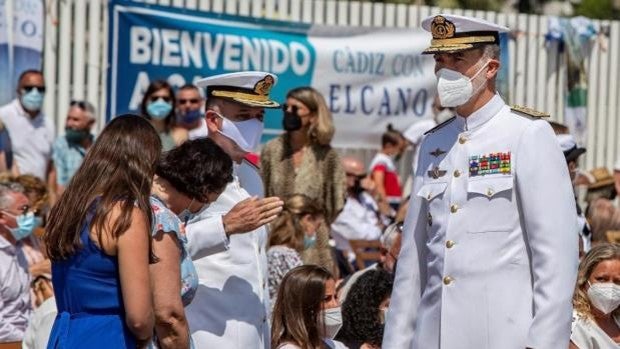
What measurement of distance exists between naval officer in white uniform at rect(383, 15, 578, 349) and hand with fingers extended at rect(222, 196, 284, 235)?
75 cm

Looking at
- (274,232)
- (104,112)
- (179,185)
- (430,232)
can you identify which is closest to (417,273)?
(430,232)

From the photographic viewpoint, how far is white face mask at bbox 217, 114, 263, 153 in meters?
6.68

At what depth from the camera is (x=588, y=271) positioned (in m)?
7.20

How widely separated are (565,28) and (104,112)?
511 centimetres

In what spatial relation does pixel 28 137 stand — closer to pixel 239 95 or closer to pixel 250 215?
pixel 239 95

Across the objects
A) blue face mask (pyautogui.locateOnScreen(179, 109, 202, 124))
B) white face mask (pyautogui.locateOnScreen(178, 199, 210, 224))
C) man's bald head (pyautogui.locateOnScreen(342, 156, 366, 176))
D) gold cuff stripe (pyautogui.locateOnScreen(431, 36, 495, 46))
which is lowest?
man's bald head (pyautogui.locateOnScreen(342, 156, 366, 176))

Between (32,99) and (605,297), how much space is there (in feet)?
19.6

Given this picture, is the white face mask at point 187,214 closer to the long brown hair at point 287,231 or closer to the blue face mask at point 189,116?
the long brown hair at point 287,231

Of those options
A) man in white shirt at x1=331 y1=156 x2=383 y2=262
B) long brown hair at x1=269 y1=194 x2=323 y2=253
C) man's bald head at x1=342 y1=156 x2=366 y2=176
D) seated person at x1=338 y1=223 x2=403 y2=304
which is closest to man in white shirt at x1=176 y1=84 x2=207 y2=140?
man in white shirt at x1=331 y1=156 x2=383 y2=262

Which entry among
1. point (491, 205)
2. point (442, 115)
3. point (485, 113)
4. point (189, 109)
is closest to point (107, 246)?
point (491, 205)

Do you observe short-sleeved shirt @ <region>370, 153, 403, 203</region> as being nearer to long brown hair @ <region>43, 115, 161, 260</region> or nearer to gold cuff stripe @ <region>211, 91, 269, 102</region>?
gold cuff stripe @ <region>211, 91, 269, 102</region>

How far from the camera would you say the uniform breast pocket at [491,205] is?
5.25m

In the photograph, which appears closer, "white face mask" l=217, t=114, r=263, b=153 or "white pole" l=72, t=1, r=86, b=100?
"white face mask" l=217, t=114, r=263, b=153

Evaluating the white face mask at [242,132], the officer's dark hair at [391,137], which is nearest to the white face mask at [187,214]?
the white face mask at [242,132]
